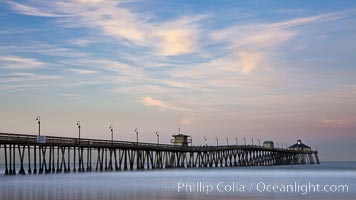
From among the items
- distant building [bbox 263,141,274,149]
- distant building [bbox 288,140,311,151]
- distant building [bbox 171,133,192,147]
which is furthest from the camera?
distant building [bbox 288,140,311,151]

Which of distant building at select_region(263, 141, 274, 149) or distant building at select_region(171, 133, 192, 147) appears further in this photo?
distant building at select_region(263, 141, 274, 149)

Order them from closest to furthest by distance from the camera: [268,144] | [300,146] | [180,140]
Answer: [180,140], [268,144], [300,146]

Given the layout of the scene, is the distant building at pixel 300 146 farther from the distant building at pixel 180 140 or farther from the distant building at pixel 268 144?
the distant building at pixel 180 140

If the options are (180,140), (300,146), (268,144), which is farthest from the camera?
(300,146)

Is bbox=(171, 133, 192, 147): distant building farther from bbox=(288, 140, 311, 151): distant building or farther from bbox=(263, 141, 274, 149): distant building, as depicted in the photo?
bbox=(288, 140, 311, 151): distant building

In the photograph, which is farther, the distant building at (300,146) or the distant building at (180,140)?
the distant building at (300,146)

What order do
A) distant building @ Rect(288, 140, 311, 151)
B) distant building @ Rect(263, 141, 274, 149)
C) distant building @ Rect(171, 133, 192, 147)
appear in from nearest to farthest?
distant building @ Rect(171, 133, 192, 147) < distant building @ Rect(263, 141, 274, 149) < distant building @ Rect(288, 140, 311, 151)

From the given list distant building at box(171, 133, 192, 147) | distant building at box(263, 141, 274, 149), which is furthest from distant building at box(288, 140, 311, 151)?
distant building at box(171, 133, 192, 147)

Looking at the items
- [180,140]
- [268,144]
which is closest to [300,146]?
[268,144]

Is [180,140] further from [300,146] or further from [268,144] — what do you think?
[300,146]

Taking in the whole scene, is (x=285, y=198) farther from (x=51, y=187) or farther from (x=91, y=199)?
(x=51, y=187)

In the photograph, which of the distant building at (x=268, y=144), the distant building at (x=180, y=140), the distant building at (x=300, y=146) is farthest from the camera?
the distant building at (x=300, y=146)

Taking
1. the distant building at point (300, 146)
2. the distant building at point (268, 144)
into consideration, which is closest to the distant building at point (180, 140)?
the distant building at point (268, 144)

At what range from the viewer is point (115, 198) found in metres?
36.1
